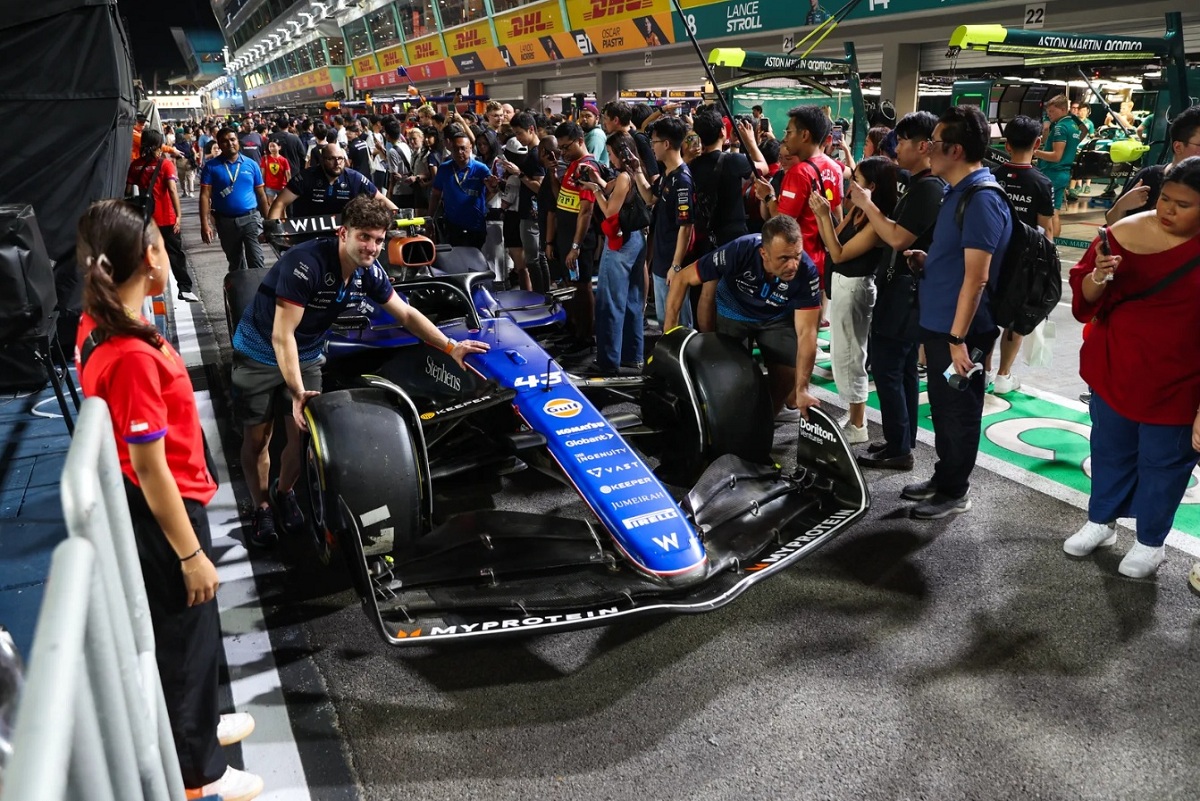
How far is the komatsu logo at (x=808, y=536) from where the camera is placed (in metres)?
2.80

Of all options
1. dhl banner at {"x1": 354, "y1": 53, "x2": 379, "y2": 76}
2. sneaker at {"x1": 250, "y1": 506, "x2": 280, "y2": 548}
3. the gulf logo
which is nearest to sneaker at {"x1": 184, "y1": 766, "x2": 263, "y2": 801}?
sneaker at {"x1": 250, "y1": 506, "x2": 280, "y2": 548}

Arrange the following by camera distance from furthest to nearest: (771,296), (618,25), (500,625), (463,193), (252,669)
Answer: (618,25), (463,193), (771,296), (252,669), (500,625)

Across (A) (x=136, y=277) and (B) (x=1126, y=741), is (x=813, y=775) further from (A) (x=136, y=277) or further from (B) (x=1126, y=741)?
(A) (x=136, y=277)

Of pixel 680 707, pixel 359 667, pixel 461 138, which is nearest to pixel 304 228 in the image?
pixel 461 138

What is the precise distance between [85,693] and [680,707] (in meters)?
2.08

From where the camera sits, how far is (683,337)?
3.89 m

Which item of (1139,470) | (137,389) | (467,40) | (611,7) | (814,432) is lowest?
(1139,470)

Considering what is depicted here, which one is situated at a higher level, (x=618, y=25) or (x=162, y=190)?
(x=618, y=25)

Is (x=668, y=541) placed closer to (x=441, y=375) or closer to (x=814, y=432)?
(x=814, y=432)

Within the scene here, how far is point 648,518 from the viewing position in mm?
2955

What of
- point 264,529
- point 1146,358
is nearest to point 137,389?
point 264,529

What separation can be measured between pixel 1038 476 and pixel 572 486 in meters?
2.64

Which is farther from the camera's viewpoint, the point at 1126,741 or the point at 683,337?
the point at 683,337

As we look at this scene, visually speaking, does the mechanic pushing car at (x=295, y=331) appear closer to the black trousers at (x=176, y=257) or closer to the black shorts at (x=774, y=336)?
the black shorts at (x=774, y=336)
